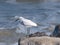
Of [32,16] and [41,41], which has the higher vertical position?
[41,41]

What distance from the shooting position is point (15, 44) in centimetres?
784

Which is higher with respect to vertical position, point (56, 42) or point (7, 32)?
point (56, 42)

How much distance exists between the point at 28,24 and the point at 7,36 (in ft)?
6.23

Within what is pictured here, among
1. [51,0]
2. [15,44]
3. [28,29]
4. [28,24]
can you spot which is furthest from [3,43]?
[51,0]

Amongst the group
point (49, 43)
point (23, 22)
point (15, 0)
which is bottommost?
point (15, 0)

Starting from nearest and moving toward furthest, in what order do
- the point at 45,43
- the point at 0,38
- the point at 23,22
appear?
the point at 45,43, the point at 0,38, the point at 23,22

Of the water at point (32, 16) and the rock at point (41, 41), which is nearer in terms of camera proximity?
the rock at point (41, 41)

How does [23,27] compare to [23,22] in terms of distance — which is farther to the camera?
[23,22]

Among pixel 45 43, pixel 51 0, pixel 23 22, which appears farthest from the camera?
pixel 51 0

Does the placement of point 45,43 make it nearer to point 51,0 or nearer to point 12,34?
point 12,34

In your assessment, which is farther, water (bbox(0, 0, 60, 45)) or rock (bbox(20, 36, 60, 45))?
water (bbox(0, 0, 60, 45))

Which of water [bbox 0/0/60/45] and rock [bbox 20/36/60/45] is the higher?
rock [bbox 20/36/60/45]

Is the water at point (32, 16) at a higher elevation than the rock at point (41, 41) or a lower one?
lower

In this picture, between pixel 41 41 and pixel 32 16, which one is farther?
pixel 32 16
